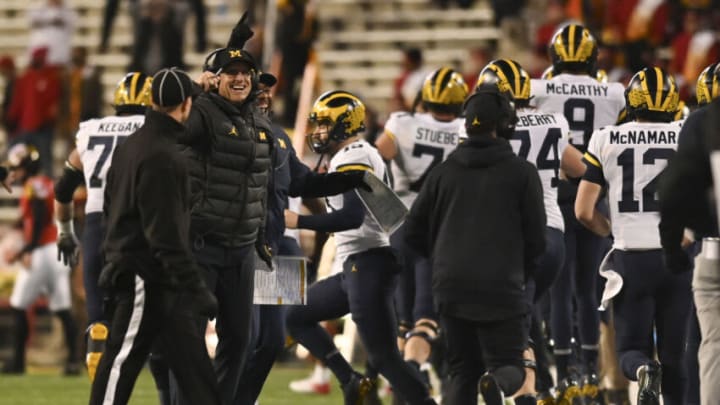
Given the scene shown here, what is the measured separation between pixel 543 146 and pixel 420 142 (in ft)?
4.51

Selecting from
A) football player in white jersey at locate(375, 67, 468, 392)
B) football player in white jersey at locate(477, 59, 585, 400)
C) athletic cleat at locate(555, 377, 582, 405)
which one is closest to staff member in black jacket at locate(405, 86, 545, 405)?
football player in white jersey at locate(477, 59, 585, 400)

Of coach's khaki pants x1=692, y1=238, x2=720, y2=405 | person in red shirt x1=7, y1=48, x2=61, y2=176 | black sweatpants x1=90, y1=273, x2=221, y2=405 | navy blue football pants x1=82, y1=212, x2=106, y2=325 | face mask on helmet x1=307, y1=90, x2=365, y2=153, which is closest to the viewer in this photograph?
coach's khaki pants x1=692, y1=238, x2=720, y2=405

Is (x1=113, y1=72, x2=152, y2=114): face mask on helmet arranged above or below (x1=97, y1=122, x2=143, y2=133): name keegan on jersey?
above

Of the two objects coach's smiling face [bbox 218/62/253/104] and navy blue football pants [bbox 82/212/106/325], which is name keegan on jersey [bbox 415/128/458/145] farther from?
coach's smiling face [bbox 218/62/253/104]

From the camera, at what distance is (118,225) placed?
8.26 m

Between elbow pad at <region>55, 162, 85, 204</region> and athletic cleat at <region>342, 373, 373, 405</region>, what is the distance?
88.6 inches

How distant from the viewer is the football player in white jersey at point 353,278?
10016 millimetres

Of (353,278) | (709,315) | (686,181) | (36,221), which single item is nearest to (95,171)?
(353,278)

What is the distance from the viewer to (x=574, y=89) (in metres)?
11.4

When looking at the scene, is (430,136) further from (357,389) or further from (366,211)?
(357,389)

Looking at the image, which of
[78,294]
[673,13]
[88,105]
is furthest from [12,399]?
[673,13]

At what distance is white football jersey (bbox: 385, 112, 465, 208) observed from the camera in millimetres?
11734

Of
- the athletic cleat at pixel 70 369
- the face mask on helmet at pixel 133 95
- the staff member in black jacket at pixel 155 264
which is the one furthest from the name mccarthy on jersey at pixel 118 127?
the athletic cleat at pixel 70 369

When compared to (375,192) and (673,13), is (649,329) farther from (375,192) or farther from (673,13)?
(673,13)
